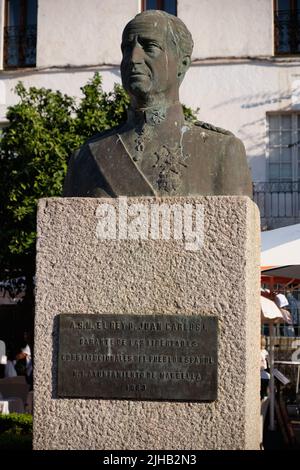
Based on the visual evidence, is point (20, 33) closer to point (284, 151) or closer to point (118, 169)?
point (284, 151)

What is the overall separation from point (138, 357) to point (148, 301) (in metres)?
0.28

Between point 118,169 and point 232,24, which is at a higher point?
point 232,24

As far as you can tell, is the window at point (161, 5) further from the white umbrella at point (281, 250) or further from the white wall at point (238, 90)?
the white umbrella at point (281, 250)

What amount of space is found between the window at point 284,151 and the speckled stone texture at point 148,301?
1261 cm

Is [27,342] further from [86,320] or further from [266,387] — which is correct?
[86,320]

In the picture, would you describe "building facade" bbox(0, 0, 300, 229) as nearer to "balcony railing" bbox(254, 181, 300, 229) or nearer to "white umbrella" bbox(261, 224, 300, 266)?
"balcony railing" bbox(254, 181, 300, 229)

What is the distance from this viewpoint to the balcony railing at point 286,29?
1680cm

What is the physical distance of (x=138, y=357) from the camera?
414 cm

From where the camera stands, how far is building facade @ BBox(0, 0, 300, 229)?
16.6 meters

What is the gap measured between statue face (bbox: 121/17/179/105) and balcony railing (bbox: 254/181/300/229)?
Answer: 12112mm

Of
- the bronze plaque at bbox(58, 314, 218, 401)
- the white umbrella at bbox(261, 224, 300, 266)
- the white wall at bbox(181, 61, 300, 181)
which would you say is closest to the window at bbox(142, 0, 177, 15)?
the white wall at bbox(181, 61, 300, 181)

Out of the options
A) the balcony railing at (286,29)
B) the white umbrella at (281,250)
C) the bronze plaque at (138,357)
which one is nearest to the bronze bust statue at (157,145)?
the bronze plaque at (138,357)

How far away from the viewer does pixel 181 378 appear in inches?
161

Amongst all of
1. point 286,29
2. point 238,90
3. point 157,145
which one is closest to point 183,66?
point 157,145
